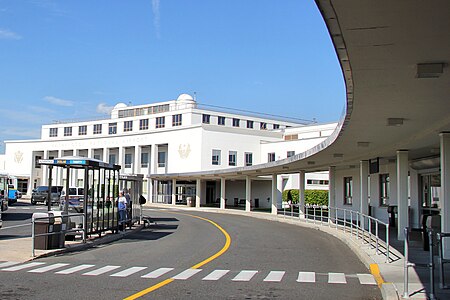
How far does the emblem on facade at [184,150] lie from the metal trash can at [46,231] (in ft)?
168

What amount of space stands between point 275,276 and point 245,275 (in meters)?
0.67

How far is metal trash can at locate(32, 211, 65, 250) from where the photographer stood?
15.4 metres

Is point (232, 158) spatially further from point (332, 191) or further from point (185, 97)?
point (332, 191)

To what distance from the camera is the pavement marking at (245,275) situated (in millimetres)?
11430

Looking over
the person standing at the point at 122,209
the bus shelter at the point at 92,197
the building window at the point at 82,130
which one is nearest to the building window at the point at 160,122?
the building window at the point at 82,130

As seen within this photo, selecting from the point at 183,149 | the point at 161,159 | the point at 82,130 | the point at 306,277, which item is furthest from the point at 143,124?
the point at 306,277

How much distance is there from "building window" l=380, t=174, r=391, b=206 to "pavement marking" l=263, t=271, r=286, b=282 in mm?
17276

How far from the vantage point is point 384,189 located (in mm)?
29203

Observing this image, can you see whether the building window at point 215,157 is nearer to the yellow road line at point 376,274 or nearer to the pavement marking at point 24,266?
the pavement marking at point 24,266

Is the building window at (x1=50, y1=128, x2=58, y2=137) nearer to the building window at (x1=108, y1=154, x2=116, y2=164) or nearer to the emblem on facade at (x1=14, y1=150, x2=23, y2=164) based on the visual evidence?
the emblem on facade at (x1=14, y1=150, x2=23, y2=164)

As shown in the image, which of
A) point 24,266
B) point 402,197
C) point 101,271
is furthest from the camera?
point 402,197

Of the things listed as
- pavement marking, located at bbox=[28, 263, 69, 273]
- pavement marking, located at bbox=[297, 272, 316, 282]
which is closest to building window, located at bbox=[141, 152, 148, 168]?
pavement marking, located at bbox=[28, 263, 69, 273]

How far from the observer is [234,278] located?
11531 millimetres

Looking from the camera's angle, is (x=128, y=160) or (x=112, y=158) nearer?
(x=128, y=160)
